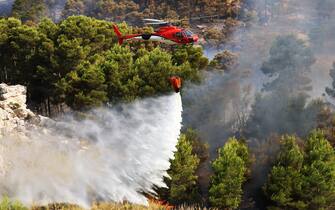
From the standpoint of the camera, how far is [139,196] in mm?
27156

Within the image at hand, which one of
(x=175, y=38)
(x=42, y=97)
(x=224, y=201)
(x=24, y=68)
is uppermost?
(x=175, y=38)

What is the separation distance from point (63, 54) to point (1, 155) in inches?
985

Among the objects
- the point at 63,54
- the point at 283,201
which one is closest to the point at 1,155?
the point at 283,201

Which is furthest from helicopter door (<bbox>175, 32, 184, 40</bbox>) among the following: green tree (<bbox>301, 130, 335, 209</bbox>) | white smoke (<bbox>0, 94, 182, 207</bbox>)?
green tree (<bbox>301, 130, 335, 209</bbox>)

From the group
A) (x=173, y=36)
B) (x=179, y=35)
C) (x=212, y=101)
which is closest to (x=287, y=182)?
(x=179, y=35)

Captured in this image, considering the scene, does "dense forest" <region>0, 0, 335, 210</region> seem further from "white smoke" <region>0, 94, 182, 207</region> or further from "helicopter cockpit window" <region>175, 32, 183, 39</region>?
"white smoke" <region>0, 94, 182, 207</region>

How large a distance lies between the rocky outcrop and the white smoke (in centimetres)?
269

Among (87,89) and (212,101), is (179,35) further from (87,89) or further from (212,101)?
(212,101)

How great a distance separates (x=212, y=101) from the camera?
173 feet

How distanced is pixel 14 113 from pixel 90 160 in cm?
1417

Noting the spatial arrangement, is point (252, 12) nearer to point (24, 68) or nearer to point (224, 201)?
point (24, 68)

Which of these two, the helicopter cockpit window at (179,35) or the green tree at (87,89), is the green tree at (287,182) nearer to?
the helicopter cockpit window at (179,35)

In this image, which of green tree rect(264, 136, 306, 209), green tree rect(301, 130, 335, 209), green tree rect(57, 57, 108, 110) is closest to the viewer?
green tree rect(301, 130, 335, 209)

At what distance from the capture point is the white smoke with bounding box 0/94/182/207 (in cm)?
2439
